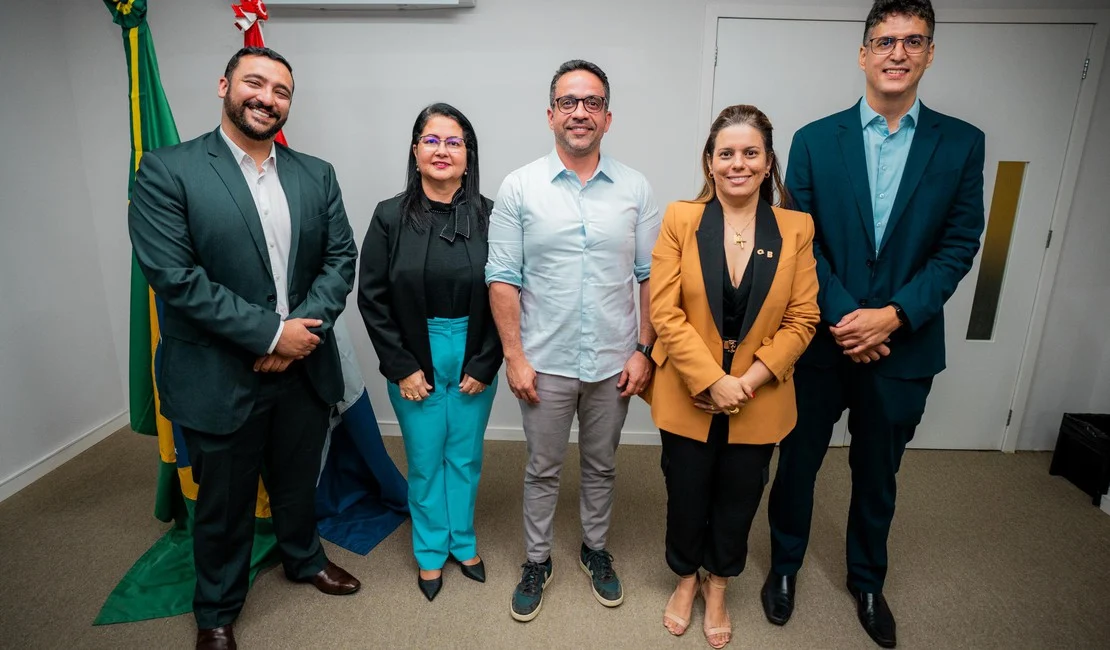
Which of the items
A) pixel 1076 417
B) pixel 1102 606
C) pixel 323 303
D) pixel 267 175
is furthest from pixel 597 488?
pixel 1076 417

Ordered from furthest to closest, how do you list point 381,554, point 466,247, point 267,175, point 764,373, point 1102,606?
point 381,554 → point 1102,606 → point 466,247 → point 267,175 → point 764,373

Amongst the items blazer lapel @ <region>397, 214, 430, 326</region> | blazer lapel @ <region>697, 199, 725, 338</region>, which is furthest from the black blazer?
blazer lapel @ <region>697, 199, 725, 338</region>

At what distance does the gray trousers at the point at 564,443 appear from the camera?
6.95 feet

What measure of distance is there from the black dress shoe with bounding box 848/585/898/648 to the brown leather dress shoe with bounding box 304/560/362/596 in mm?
1816

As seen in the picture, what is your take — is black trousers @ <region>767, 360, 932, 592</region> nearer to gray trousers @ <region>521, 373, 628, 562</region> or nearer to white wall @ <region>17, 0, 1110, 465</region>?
gray trousers @ <region>521, 373, 628, 562</region>

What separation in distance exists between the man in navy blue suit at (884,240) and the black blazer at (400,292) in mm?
1084

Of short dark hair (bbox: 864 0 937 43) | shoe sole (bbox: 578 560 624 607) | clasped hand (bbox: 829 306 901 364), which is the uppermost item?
short dark hair (bbox: 864 0 937 43)

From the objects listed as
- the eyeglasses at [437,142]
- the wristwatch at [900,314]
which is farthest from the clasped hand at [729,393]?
the eyeglasses at [437,142]

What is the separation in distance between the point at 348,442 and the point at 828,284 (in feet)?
6.89

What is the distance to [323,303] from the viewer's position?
1989 millimetres

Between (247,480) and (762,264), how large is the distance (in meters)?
1.75

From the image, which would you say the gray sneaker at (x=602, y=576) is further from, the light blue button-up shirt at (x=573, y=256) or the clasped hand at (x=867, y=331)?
the clasped hand at (x=867, y=331)

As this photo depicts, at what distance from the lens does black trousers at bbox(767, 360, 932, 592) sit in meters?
1.98

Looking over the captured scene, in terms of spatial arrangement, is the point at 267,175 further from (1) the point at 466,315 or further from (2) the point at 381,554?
(2) the point at 381,554
